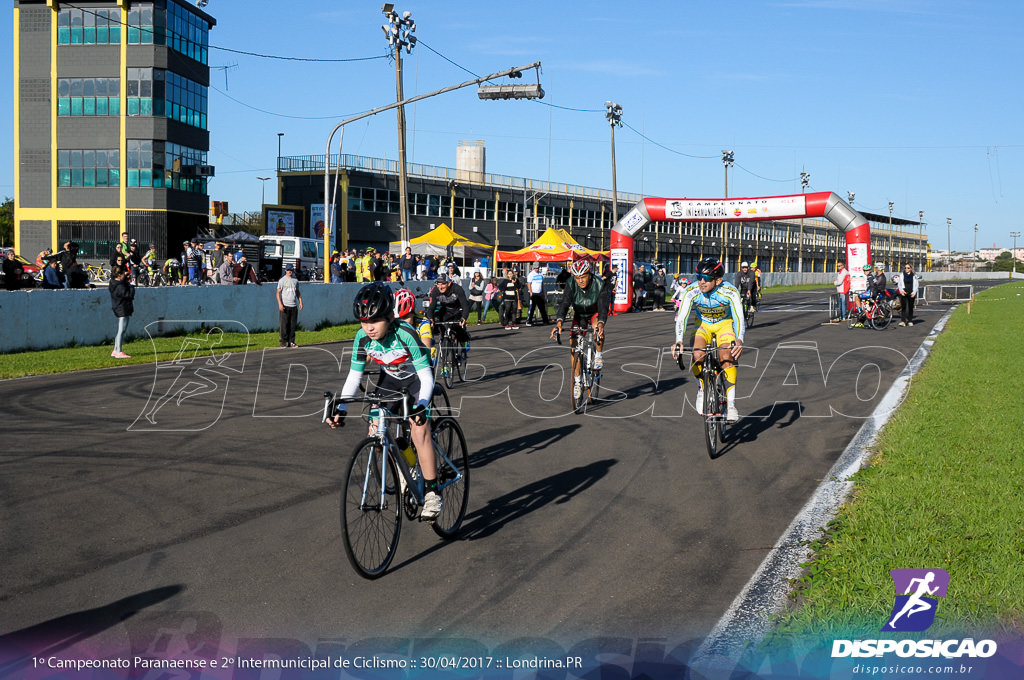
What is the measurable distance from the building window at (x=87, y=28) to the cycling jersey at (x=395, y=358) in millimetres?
49673

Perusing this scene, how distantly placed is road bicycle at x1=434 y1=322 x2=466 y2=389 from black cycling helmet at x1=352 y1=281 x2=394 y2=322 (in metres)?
7.88

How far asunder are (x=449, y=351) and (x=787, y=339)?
12569 millimetres

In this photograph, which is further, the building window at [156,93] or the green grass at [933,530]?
the building window at [156,93]

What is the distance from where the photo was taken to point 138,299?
20.6m

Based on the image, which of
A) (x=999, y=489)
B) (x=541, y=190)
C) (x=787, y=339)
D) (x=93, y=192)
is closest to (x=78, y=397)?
(x=999, y=489)

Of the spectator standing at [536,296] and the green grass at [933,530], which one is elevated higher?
the spectator standing at [536,296]

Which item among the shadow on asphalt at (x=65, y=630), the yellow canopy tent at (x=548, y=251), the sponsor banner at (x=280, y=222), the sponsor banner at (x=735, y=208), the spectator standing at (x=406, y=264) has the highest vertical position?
the sponsor banner at (x=280, y=222)

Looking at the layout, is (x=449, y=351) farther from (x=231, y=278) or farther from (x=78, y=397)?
(x=231, y=278)

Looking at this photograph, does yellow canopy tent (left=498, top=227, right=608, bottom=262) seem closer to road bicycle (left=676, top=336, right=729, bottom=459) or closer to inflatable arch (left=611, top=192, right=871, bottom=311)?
inflatable arch (left=611, top=192, right=871, bottom=311)

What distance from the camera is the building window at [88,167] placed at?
164 feet

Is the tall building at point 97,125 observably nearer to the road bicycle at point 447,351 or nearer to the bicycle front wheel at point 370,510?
the road bicycle at point 447,351

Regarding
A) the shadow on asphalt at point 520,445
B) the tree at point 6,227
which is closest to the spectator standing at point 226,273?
the shadow on asphalt at point 520,445

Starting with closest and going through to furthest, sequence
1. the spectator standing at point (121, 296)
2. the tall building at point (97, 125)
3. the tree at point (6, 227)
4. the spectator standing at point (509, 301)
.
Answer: the spectator standing at point (121, 296), the spectator standing at point (509, 301), the tall building at point (97, 125), the tree at point (6, 227)

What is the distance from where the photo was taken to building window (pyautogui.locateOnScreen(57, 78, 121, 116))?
163ft
